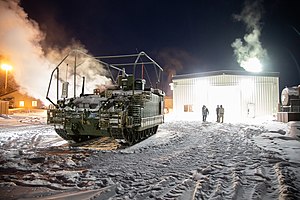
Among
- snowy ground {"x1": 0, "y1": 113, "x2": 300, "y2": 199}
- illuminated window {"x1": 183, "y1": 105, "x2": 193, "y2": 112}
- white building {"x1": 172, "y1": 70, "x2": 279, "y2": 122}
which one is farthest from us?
illuminated window {"x1": 183, "y1": 105, "x2": 193, "y2": 112}

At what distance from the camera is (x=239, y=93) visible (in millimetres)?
26578

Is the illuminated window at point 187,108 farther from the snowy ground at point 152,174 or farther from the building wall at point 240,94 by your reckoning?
the snowy ground at point 152,174

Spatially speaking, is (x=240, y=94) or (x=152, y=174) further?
(x=240, y=94)

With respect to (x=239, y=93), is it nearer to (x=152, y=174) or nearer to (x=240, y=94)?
(x=240, y=94)

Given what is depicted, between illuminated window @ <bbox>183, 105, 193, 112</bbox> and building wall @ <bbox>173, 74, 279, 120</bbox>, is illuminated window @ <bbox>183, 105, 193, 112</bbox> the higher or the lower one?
the lower one

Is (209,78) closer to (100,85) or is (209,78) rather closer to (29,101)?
(100,85)

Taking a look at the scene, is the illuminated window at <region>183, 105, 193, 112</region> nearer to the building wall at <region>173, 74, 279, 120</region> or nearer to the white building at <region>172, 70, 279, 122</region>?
the white building at <region>172, 70, 279, 122</region>

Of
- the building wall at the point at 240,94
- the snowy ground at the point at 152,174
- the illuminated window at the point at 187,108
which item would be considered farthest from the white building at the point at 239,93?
the snowy ground at the point at 152,174

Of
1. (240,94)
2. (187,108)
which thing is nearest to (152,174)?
(187,108)

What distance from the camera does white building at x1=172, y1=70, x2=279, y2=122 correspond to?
26406mm

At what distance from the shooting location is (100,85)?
73.6 feet

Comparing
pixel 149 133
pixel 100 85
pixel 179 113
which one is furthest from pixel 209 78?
pixel 149 133

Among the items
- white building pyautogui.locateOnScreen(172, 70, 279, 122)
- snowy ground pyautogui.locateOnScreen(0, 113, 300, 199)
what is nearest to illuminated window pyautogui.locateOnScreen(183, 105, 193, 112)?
white building pyautogui.locateOnScreen(172, 70, 279, 122)

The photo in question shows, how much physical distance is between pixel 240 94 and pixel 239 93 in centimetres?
15
